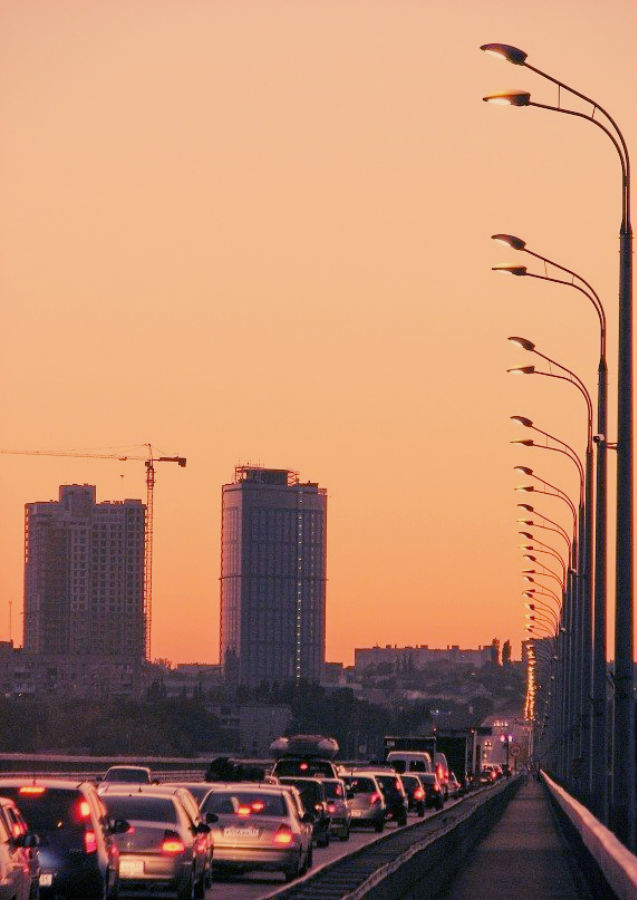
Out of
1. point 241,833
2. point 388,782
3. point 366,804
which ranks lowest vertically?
point 366,804

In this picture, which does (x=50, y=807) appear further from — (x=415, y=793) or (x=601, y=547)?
(x=415, y=793)

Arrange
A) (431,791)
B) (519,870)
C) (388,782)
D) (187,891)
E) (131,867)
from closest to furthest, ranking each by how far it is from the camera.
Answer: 1. (131,867)
2. (187,891)
3. (519,870)
4. (388,782)
5. (431,791)

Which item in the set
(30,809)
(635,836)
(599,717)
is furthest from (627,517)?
(599,717)

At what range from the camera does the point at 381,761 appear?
99312 mm

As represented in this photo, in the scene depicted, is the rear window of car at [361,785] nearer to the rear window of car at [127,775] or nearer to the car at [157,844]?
the rear window of car at [127,775]

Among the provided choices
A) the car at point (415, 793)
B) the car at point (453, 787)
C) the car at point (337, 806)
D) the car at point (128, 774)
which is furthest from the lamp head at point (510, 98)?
the car at point (453, 787)

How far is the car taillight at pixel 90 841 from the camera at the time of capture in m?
23.7

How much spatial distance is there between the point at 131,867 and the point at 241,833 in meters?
6.94

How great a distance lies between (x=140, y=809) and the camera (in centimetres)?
2820

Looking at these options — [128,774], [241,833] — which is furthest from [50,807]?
[128,774]

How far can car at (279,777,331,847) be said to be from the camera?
4641 cm

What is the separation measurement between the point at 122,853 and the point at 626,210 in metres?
11.7

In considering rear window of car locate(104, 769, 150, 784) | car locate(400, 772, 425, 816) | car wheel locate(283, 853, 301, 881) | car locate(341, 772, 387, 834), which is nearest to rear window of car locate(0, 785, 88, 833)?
car wheel locate(283, 853, 301, 881)

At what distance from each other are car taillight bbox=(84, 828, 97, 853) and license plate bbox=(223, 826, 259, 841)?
10619 mm
